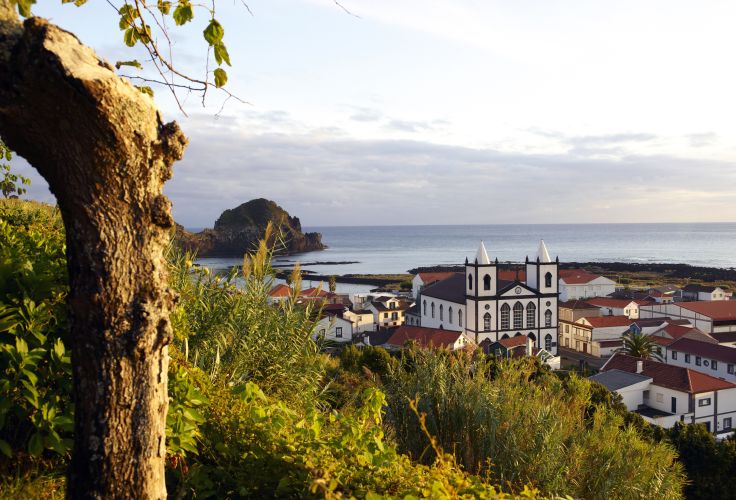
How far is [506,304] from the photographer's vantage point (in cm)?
4634

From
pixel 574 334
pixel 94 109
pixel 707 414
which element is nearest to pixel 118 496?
pixel 94 109

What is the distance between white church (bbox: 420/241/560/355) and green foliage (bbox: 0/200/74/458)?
4269cm

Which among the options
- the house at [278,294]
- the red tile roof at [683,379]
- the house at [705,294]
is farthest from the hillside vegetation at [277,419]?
the house at [705,294]

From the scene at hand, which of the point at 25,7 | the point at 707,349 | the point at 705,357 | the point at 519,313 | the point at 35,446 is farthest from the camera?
the point at 519,313

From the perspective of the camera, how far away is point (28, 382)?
2684 millimetres

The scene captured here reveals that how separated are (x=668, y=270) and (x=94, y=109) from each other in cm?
12033

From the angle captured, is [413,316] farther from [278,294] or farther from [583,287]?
[278,294]

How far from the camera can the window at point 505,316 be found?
152 feet

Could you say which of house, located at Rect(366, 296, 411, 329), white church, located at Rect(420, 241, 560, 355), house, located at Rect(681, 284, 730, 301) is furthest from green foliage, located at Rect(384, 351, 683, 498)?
house, located at Rect(681, 284, 730, 301)

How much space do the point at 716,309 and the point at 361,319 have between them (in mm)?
29348

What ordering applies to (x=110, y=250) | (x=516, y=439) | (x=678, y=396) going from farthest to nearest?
1. (x=678, y=396)
2. (x=516, y=439)
3. (x=110, y=250)

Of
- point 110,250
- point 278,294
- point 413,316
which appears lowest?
point 413,316

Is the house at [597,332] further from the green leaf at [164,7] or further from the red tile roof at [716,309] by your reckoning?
the green leaf at [164,7]

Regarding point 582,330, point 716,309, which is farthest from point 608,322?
point 716,309
